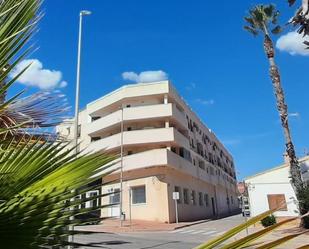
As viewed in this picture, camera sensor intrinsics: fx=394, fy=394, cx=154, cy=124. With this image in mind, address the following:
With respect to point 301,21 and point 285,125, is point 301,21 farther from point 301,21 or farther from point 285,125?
point 285,125

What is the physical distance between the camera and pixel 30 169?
1567 mm

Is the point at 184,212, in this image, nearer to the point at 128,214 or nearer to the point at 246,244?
the point at 128,214

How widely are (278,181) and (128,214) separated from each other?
1436cm

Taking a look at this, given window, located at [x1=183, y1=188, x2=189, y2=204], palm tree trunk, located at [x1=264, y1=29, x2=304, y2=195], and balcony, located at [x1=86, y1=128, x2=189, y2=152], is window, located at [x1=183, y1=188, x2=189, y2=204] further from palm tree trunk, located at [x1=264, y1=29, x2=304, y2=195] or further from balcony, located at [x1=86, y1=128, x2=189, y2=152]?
palm tree trunk, located at [x1=264, y1=29, x2=304, y2=195]

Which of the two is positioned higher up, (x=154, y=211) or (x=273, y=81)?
(x=273, y=81)

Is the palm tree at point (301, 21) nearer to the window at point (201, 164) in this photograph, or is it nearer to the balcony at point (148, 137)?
the balcony at point (148, 137)

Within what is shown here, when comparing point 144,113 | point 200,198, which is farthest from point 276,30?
point 200,198

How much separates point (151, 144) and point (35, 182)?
119 ft

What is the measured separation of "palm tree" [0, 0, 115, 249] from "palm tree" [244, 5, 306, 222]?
984 inches

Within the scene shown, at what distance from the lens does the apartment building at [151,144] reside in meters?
35.6

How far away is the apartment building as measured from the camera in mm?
35594

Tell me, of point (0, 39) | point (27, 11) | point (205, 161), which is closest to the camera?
point (0, 39)

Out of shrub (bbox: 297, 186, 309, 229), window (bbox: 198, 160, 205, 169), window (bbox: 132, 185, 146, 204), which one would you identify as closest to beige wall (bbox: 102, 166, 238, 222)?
window (bbox: 132, 185, 146, 204)

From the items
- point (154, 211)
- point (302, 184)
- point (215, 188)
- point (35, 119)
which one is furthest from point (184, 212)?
point (35, 119)
